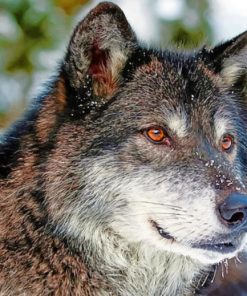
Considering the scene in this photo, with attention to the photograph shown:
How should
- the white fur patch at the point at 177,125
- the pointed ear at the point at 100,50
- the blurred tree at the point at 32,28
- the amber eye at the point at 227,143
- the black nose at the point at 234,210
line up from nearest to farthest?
1. the black nose at the point at 234,210
2. the pointed ear at the point at 100,50
3. the white fur patch at the point at 177,125
4. the amber eye at the point at 227,143
5. the blurred tree at the point at 32,28

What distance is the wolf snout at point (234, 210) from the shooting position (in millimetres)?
4559

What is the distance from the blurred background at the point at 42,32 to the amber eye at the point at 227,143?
297 centimetres

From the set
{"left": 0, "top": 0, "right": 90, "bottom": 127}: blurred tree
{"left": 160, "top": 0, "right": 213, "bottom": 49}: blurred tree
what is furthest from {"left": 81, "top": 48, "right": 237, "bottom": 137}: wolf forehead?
{"left": 160, "top": 0, "right": 213, "bottom": 49}: blurred tree

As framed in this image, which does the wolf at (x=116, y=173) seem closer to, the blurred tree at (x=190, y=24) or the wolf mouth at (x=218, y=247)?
the wolf mouth at (x=218, y=247)

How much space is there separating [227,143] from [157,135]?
1.43ft

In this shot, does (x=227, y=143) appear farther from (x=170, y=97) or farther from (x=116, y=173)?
(x=116, y=173)

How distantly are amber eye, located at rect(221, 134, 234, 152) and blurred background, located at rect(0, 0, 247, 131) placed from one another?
9.73 ft

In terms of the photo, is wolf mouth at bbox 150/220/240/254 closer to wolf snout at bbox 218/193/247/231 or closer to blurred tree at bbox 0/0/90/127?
wolf snout at bbox 218/193/247/231

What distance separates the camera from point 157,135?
4.85 metres

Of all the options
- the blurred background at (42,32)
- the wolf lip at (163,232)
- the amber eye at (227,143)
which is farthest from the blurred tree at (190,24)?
Result: the wolf lip at (163,232)

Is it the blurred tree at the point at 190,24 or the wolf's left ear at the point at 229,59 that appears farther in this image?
the blurred tree at the point at 190,24

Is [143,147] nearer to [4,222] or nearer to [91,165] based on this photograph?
[91,165]

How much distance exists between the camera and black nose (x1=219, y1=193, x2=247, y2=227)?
4.56 m

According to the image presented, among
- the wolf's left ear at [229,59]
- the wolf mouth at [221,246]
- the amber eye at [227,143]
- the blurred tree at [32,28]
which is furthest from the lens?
the blurred tree at [32,28]
